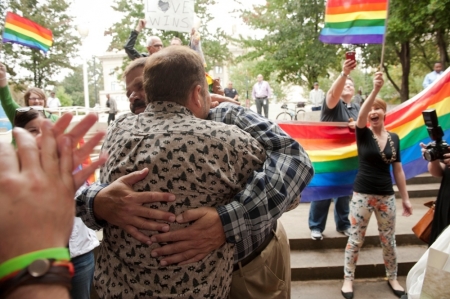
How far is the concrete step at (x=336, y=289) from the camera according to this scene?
3975 millimetres

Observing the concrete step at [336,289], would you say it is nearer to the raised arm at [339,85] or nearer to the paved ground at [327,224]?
the paved ground at [327,224]

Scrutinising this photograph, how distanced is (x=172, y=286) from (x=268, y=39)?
741 inches

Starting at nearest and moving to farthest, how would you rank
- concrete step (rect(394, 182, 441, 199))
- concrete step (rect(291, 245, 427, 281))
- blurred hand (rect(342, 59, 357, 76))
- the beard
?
the beard, blurred hand (rect(342, 59, 357, 76)), concrete step (rect(291, 245, 427, 281)), concrete step (rect(394, 182, 441, 199))

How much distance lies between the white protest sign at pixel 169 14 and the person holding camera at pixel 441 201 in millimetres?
3536

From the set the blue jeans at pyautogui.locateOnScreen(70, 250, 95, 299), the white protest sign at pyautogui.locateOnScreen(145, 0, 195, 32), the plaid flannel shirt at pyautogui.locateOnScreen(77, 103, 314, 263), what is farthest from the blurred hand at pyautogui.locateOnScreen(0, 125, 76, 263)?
the white protest sign at pyautogui.locateOnScreen(145, 0, 195, 32)

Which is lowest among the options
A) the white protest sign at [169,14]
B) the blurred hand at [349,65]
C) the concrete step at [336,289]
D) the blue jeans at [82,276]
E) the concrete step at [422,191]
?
the concrete step at [336,289]

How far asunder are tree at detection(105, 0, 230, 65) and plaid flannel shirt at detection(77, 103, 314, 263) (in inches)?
767

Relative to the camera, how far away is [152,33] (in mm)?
20047

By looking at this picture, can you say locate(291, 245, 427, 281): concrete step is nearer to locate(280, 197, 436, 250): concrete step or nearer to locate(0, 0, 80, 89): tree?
locate(280, 197, 436, 250): concrete step

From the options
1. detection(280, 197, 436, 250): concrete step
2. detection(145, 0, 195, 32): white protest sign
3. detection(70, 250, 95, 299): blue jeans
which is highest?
detection(145, 0, 195, 32): white protest sign

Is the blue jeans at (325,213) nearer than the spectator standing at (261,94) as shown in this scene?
Yes

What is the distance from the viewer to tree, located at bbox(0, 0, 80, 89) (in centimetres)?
2034

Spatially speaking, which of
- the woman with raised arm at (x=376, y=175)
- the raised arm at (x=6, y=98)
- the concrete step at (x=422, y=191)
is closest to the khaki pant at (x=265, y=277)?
the woman with raised arm at (x=376, y=175)

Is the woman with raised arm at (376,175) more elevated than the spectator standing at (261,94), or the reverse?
the spectator standing at (261,94)
